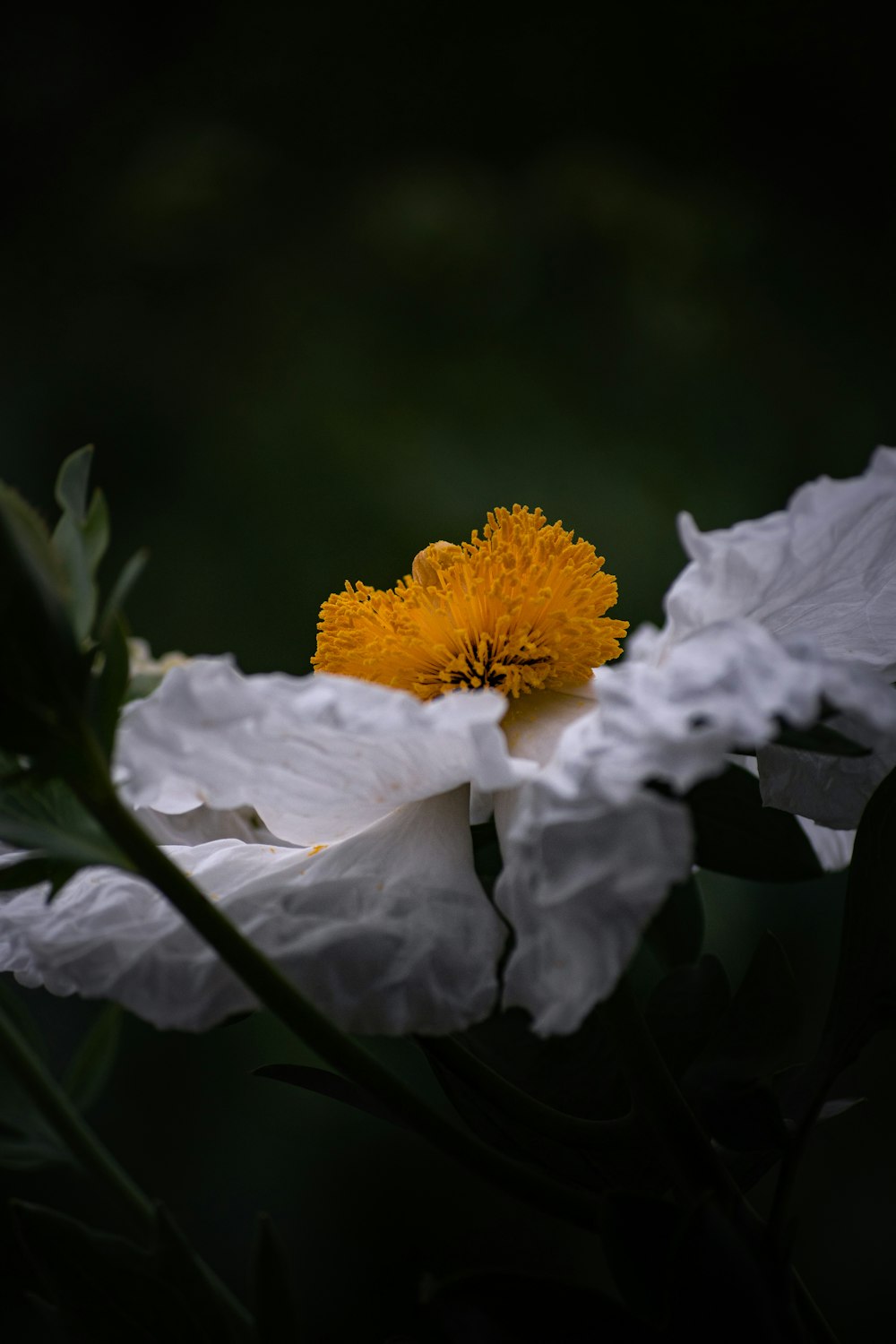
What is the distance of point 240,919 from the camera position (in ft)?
1.03

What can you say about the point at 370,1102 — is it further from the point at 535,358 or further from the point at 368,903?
the point at 535,358

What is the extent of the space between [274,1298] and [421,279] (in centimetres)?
144

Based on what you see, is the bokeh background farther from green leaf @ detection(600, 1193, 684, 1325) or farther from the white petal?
green leaf @ detection(600, 1193, 684, 1325)

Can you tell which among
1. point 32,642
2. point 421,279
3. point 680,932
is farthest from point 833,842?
point 421,279

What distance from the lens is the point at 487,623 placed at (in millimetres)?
405

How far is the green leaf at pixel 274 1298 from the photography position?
9.8 inches

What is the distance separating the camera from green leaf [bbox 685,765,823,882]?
0.27 m

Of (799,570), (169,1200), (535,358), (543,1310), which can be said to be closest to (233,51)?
(535,358)

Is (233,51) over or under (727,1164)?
over

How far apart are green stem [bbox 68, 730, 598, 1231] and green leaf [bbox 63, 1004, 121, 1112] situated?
0.41 ft

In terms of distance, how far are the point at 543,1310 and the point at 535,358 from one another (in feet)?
4.51

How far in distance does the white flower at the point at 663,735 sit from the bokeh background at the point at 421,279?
1.09 m

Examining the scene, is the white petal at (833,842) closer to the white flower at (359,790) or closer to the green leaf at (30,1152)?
the white flower at (359,790)

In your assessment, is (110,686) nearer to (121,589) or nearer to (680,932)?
(121,589)
